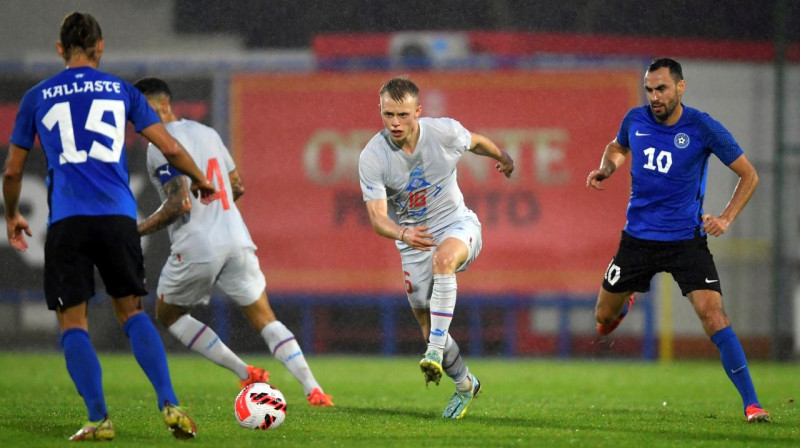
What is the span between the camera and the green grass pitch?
6.17 metres

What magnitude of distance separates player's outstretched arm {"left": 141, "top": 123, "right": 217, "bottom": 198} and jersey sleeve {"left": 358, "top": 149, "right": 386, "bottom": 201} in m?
1.15

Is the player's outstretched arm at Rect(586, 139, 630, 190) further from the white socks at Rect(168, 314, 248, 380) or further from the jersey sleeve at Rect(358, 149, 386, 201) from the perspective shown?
the white socks at Rect(168, 314, 248, 380)

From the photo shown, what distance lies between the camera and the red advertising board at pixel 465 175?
532 inches

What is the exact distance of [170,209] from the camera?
25.6 ft

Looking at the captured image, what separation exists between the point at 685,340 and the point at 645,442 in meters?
8.02

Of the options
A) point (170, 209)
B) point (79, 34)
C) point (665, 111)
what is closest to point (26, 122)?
point (79, 34)

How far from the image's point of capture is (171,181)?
7902 mm

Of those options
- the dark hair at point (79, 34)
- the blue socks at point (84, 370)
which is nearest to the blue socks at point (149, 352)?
the blue socks at point (84, 370)

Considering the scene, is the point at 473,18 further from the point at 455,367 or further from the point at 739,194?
the point at 455,367

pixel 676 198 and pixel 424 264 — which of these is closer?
pixel 424 264

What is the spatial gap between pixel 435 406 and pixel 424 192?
186cm

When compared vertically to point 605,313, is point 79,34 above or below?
above

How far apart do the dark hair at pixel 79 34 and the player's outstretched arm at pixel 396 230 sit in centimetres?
188

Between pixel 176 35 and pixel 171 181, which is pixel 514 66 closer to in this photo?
pixel 176 35
